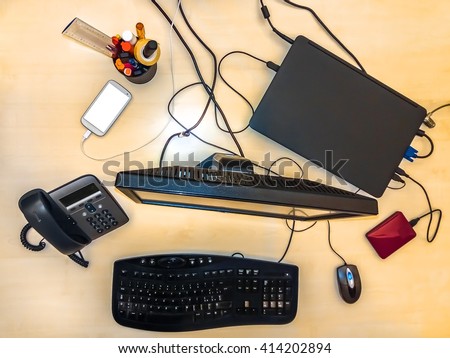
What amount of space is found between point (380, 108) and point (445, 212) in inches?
11.1

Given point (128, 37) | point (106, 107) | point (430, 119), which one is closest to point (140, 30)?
point (128, 37)

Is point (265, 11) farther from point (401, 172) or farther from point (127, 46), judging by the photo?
point (401, 172)

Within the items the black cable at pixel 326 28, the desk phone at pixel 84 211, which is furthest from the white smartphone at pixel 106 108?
the black cable at pixel 326 28

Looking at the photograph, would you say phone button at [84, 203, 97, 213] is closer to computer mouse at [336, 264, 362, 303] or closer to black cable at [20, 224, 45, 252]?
black cable at [20, 224, 45, 252]

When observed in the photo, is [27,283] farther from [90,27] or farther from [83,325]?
[90,27]

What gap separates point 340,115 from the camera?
0.83 metres

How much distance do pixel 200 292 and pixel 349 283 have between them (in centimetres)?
32

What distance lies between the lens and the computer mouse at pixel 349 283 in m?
0.87

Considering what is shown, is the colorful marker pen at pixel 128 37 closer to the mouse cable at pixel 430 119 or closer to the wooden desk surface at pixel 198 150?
the wooden desk surface at pixel 198 150

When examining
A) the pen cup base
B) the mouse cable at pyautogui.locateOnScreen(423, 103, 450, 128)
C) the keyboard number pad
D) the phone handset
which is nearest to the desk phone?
the phone handset

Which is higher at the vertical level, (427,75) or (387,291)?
(427,75)

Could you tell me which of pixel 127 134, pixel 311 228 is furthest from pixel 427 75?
pixel 127 134

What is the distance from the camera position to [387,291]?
885 millimetres
